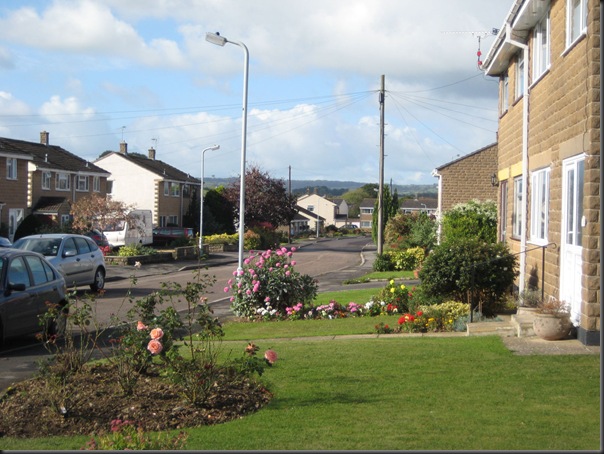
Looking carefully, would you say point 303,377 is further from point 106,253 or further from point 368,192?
point 368,192

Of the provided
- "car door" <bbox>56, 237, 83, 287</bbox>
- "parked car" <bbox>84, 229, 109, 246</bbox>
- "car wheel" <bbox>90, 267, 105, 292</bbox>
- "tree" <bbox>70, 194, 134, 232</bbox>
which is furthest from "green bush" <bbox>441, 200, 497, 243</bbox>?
"tree" <bbox>70, 194, 134, 232</bbox>

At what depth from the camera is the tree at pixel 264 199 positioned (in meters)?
67.8

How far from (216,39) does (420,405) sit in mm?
14399

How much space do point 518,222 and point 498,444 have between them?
1241 cm

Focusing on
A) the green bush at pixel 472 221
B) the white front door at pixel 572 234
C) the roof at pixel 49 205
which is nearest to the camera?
the white front door at pixel 572 234

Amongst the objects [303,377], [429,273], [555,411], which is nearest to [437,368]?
[303,377]

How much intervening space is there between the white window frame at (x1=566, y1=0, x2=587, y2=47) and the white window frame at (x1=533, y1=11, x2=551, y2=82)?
69.8 inches

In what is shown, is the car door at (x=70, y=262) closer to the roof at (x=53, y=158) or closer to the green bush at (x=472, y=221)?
the green bush at (x=472, y=221)

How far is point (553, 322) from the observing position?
426 inches

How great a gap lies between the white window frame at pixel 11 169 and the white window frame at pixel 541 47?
112 feet

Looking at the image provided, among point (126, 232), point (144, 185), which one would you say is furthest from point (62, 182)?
point (144, 185)

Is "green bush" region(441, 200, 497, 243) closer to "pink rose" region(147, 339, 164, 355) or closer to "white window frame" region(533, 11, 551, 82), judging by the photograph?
"white window frame" region(533, 11, 551, 82)

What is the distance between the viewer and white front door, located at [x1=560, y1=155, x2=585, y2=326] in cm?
1100

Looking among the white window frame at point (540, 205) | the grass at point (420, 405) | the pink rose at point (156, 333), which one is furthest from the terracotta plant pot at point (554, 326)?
the pink rose at point (156, 333)
